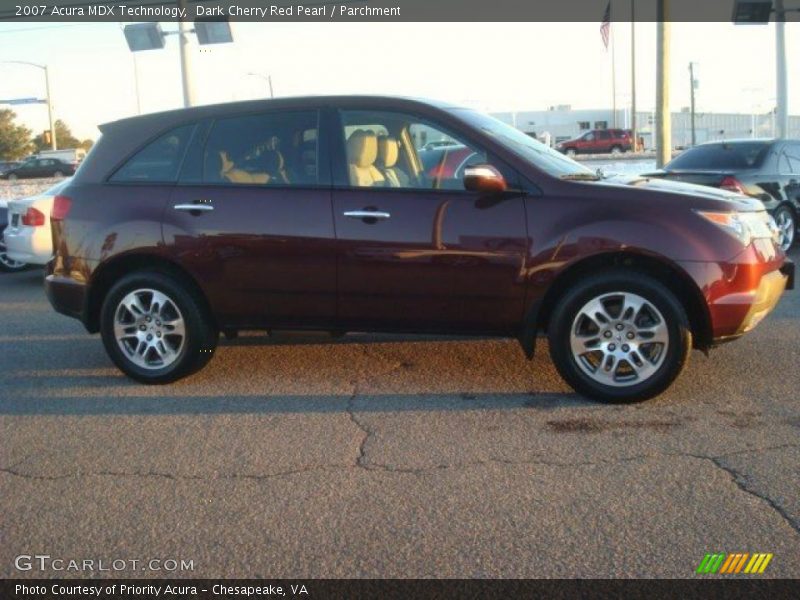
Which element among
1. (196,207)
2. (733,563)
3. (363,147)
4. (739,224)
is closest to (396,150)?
(363,147)

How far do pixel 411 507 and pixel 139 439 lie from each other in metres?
1.85

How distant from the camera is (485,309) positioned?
18.5 ft

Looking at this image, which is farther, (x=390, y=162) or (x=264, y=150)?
(x=264, y=150)

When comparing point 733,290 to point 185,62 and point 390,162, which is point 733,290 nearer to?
point 390,162

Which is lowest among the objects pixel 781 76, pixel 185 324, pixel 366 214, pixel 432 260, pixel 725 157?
pixel 185 324

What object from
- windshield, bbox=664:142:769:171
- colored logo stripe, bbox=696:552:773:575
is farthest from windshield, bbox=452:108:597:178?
windshield, bbox=664:142:769:171

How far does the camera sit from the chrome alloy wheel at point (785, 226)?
12.0 meters

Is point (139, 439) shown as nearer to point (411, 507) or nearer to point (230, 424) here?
point (230, 424)

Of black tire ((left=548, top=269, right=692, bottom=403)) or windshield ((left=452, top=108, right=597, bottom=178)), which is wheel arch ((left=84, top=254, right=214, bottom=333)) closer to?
windshield ((left=452, top=108, right=597, bottom=178))

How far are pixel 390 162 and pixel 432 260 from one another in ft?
2.47

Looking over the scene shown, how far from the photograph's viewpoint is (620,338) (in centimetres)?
545

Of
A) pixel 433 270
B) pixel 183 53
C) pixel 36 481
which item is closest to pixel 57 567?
pixel 36 481

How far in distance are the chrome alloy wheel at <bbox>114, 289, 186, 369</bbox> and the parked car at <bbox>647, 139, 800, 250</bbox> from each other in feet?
24.3
